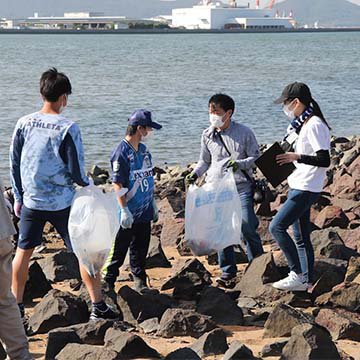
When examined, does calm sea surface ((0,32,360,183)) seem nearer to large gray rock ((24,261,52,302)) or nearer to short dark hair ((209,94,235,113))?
large gray rock ((24,261,52,302))

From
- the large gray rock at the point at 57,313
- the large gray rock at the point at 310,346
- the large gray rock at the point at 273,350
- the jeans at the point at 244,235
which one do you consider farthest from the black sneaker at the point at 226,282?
the large gray rock at the point at 310,346

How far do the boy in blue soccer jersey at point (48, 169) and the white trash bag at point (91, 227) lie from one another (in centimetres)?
6

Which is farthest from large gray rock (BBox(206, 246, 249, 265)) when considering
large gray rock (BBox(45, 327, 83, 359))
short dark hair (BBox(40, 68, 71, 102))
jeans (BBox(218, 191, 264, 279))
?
large gray rock (BBox(45, 327, 83, 359))

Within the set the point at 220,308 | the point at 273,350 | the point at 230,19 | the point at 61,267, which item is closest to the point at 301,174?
the point at 220,308

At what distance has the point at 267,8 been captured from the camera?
181375 mm

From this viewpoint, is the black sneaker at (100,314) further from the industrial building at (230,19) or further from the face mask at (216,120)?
the industrial building at (230,19)

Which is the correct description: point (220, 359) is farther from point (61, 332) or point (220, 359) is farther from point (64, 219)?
point (64, 219)

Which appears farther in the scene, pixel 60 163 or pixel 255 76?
pixel 255 76

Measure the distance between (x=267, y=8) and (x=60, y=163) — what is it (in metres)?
178

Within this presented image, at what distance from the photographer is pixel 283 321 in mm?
6223

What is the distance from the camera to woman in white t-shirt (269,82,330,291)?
22.8 ft

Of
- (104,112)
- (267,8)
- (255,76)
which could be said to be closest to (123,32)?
(267,8)

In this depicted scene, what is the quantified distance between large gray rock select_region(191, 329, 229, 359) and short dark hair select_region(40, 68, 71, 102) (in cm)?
170

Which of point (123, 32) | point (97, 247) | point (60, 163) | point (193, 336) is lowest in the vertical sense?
point (123, 32)
